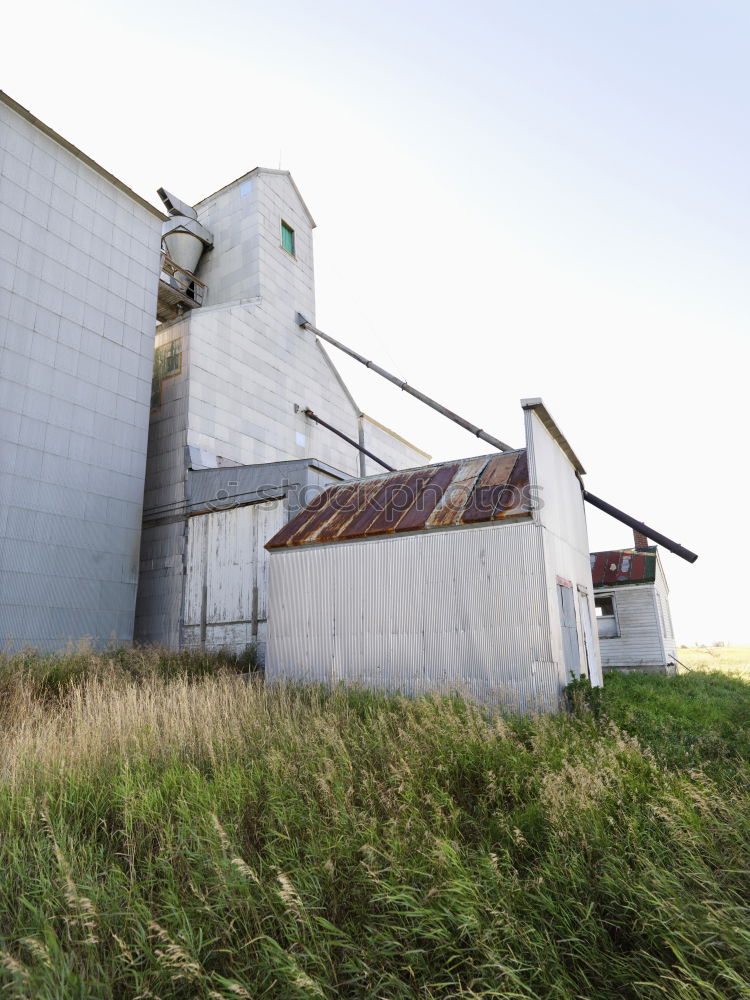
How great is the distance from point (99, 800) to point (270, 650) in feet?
20.7

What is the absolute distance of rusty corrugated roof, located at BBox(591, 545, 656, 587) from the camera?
21.5 meters

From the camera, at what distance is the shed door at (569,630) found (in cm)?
Result: 951

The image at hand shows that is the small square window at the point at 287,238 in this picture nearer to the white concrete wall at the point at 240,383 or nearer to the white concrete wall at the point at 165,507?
the white concrete wall at the point at 240,383

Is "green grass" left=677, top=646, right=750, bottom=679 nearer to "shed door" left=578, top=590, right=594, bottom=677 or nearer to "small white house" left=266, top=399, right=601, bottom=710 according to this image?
"shed door" left=578, top=590, right=594, bottom=677

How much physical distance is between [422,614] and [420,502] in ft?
7.19

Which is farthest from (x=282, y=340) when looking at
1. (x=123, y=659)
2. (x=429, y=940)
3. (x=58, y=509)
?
(x=429, y=940)

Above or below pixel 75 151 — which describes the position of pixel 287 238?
above

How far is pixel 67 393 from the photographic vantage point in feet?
54.2

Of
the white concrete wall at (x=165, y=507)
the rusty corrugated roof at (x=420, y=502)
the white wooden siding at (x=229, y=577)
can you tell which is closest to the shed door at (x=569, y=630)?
the rusty corrugated roof at (x=420, y=502)

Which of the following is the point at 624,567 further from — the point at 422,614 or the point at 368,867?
the point at 368,867

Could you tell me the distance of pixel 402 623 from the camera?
32.3ft

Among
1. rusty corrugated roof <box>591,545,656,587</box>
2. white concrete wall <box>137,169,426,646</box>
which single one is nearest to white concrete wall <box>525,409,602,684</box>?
white concrete wall <box>137,169,426,646</box>

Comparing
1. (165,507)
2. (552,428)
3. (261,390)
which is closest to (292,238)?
(261,390)

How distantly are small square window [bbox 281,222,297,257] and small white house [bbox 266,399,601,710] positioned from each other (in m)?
18.8
